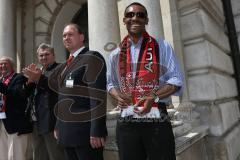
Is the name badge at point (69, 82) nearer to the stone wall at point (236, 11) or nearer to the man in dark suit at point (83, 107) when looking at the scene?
the man in dark suit at point (83, 107)

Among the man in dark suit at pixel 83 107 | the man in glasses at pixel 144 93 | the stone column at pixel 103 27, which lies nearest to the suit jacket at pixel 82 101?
the man in dark suit at pixel 83 107

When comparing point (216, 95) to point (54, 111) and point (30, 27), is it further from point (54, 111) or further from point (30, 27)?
point (30, 27)

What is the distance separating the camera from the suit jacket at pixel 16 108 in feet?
12.7

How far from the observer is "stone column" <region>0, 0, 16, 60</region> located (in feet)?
27.0

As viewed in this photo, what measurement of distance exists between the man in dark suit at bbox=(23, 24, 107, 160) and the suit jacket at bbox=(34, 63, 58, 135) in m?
0.57

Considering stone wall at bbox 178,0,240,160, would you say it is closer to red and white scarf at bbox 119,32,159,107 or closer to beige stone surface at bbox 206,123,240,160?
beige stone surface at bbox 206,123,240,160

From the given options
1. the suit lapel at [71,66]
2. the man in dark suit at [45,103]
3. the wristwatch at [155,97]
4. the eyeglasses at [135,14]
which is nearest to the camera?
the wristwatch at [155,97]

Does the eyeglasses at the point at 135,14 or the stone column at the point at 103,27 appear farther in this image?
the stone column at the point at 103,27

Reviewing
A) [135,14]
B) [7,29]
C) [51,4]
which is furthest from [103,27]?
[51,4]

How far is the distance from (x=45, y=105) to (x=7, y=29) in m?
5.82

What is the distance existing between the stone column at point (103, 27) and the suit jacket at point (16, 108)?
1606 millimetres

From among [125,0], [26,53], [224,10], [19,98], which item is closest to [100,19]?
[125,0]

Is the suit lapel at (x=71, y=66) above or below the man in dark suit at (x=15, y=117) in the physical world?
above

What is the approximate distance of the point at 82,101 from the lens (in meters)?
2.76
